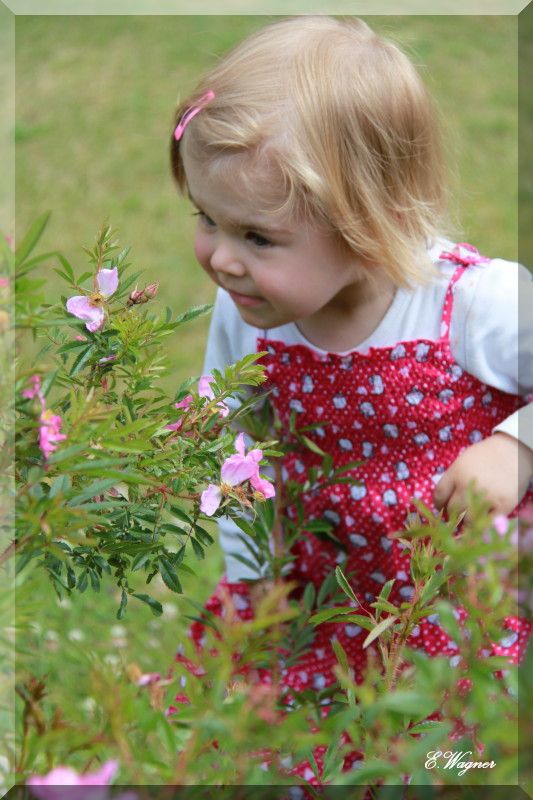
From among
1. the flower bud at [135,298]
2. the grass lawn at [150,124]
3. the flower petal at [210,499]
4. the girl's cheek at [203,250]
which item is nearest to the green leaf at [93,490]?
the flower petal at [210,499]

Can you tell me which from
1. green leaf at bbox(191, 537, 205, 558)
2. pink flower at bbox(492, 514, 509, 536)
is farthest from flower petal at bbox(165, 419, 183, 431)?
pink flower at bbox(492, 514, 509, 536)

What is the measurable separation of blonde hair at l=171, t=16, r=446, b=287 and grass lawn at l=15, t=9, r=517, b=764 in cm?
161

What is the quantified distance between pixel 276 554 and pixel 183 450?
51cm

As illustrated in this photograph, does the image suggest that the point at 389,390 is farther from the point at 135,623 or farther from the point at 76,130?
the point at 76,130

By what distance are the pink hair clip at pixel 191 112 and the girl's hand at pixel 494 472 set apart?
67 cm

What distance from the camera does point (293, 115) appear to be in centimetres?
149

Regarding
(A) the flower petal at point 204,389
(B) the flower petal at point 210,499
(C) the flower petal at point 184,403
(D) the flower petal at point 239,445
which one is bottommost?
(B) the flower petal at point 210,499

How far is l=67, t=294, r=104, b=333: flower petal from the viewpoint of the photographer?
1011mm

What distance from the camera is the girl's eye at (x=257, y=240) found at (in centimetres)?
150

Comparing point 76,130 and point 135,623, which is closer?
point 135,623

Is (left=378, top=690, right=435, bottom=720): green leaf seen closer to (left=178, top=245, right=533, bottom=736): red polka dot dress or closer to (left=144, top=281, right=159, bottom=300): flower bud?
(left=144, top=281, right=159, bottom=300): flower bud

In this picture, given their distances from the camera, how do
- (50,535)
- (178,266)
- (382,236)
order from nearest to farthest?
(50,535)
(382,236)
(178,266)

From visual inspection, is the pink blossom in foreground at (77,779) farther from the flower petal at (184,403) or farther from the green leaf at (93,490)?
the flower petal at (184,403)

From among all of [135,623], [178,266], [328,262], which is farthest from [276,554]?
[178,266]
